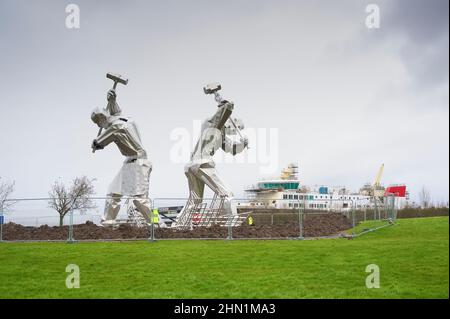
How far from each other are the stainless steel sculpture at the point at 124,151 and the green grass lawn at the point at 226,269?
6.37m

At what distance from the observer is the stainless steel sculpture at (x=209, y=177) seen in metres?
23.7

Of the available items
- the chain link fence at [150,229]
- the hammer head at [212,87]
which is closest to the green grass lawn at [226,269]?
the chain link fence at [150,229]

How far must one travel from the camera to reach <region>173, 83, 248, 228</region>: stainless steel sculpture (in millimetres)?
23719

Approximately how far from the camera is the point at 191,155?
25938 millimetres

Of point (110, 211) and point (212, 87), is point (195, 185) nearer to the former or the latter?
point (110, 211)

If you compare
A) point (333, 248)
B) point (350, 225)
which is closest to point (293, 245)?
point (333, 248)

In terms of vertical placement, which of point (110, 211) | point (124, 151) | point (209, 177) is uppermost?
point (124, 151)

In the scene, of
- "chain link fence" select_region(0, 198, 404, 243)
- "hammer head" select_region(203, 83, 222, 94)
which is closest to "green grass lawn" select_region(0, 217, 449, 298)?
"chain link fence" select_region(0, 198, 404, 243)

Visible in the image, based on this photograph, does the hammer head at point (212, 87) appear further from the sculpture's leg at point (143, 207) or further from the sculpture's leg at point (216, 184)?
the sculpture's leg at point (143, 207)

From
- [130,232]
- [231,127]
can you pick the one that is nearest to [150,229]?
[130,232]

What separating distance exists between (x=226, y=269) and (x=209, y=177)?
43.0ft

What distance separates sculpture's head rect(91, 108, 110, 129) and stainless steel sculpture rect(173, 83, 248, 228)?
4689 mm

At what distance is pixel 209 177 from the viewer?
24.6 meters
